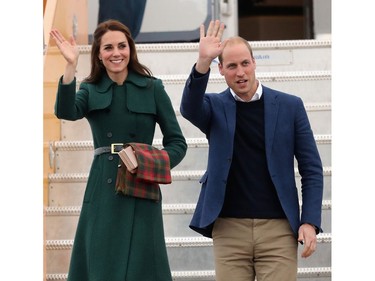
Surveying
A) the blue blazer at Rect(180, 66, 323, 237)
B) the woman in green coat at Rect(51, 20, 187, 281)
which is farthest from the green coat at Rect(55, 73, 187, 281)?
the blue blazer at Rect(180, 66, 323, 237)

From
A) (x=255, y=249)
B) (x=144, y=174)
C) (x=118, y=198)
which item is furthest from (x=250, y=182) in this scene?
(x=118, y=198)

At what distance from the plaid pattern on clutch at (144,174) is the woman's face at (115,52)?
1.29 ft

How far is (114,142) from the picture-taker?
18.4 feet

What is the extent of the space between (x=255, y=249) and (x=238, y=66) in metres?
0.83

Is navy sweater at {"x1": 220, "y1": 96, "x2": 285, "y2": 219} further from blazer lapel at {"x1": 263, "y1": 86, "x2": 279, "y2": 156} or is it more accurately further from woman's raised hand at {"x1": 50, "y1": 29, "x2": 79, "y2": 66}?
woman's raised hand at {"x1": 50, "y1": 29, "x2": 79, "y2": 66}

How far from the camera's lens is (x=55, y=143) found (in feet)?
25.7

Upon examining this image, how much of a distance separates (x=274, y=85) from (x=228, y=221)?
9.17 ft

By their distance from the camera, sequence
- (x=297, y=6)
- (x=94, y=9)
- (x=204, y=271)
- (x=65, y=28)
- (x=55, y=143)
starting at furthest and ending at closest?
1. (x=297, y=6)
2. (x=94, y=9)
3. (x=65, y=28)
4. (x=55, y=143)
5. (x=204, y=271)

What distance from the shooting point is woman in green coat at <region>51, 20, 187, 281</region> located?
5535mm

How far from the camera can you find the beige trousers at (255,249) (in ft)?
17.5

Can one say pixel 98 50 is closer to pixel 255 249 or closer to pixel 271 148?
pixel 271 148

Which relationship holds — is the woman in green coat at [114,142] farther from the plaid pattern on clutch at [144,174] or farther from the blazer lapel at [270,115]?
the blazer lapel at [270,115]
